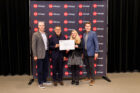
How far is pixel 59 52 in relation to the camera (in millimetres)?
4176

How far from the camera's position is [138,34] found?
5.39 meters

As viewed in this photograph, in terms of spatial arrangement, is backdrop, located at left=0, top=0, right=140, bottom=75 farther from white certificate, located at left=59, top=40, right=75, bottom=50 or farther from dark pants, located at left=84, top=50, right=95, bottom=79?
white certificate, located at left=59, top=40, right=75, bottom=50

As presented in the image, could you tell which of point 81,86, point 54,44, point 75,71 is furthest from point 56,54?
point 81,86

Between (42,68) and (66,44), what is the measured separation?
82 cm

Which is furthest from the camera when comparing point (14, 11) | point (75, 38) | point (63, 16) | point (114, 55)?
point (114, 55)

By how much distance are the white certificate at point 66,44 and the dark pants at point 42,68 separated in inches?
16.7

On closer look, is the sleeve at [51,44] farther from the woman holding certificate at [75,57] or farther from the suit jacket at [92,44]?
the suit jacket at [92,44]

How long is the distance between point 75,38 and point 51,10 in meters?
1.00

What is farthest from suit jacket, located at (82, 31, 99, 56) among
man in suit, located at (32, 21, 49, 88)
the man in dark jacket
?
man in suit, located at (32, 21, 49, 88)

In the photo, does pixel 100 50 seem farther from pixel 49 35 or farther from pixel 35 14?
pixel 35 14

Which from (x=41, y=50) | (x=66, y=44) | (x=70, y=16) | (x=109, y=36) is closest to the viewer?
(x=41, y=50)

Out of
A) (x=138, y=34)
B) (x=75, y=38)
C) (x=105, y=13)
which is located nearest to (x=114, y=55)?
(x=138, y=34)

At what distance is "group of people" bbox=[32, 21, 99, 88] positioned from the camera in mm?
3967

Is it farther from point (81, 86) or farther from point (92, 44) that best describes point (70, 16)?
point (81, 86)
